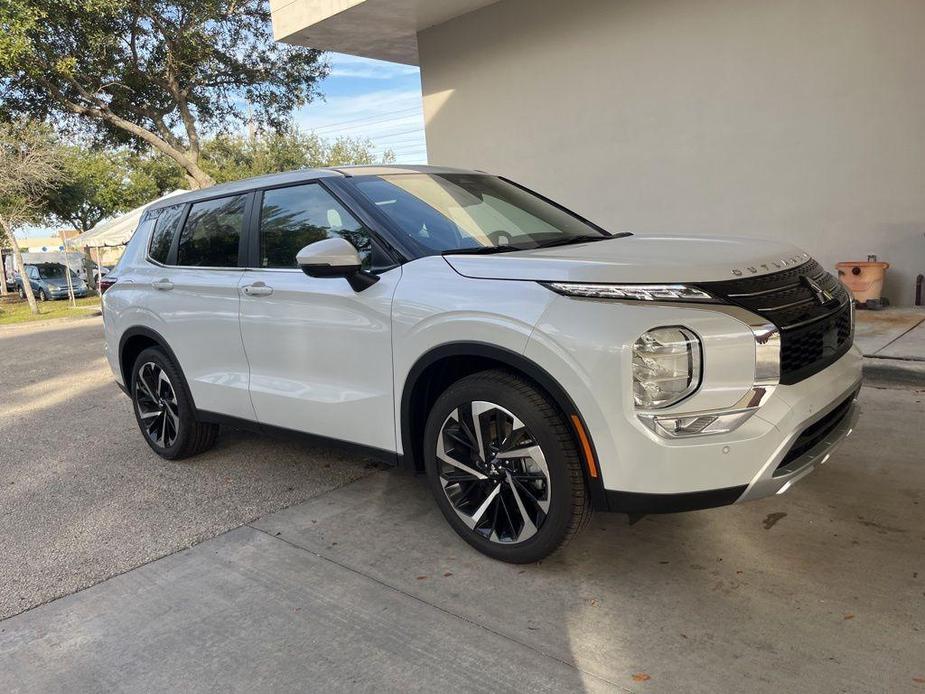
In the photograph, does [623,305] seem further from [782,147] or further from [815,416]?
[782,147]

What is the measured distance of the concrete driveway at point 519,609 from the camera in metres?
2.44

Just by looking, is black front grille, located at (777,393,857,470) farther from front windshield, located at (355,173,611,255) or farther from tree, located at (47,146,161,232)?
tree, located at (47,146,161,232)

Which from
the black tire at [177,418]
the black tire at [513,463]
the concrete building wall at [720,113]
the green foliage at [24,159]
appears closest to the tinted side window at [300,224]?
the black tire at [513,463]

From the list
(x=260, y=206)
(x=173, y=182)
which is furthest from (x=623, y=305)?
(x=173, y=182)

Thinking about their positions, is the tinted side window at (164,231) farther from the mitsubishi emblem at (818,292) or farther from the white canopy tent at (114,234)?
the white canopy tent at (114,234)

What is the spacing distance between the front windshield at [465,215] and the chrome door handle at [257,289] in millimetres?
766

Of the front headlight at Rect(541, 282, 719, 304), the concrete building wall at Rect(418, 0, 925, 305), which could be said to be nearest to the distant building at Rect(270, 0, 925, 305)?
the concrete building wall at Rect(418, 0, 925, 305)

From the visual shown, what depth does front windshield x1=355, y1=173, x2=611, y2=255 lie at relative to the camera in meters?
3.49

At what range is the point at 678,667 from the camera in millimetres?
2410

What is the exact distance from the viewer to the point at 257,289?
13.0 feet

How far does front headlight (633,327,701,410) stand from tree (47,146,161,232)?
3698 cm

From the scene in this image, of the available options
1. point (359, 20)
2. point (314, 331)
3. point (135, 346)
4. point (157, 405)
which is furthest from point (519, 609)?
point (359, 20)

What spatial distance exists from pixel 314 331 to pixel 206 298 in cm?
107

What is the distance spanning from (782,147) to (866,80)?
1109 millimetres
